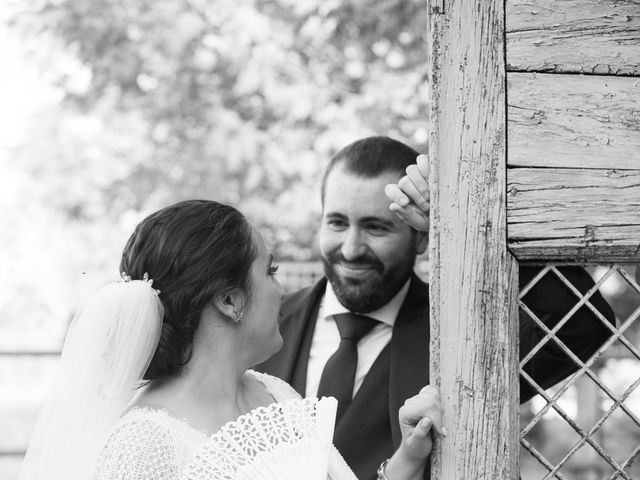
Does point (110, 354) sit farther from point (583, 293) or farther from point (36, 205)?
point (36, 205)

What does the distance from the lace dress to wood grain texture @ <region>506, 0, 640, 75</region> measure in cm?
115

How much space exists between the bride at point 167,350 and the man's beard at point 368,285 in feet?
2.19

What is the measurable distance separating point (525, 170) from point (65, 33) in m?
6.15

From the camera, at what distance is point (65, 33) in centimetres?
738

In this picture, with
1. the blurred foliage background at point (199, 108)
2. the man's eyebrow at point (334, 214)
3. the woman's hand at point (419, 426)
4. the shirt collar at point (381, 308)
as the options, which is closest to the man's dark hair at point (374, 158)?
the man's eyebrow at point (334, 214)

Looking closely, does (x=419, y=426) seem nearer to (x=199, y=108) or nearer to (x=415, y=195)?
(x=415, y=195)

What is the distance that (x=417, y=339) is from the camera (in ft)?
9.81

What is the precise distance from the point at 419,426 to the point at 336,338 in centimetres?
125

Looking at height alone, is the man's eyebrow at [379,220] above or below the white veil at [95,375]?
above

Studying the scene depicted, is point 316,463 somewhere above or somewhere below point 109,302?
below

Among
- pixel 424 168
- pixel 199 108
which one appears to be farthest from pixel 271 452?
pixel 199 108

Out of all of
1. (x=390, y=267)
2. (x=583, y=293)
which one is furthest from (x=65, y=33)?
(x=583, y=293)

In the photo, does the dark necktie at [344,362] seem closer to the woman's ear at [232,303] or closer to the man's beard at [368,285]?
the man's beard at [368,285]

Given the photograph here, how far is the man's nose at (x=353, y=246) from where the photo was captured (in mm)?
3113
